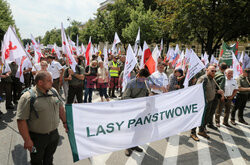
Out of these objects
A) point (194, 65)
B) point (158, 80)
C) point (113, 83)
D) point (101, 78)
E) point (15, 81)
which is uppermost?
point (194, 65)

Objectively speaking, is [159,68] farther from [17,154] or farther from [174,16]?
[174,16]

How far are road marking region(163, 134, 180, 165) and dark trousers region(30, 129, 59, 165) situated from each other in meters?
2.29

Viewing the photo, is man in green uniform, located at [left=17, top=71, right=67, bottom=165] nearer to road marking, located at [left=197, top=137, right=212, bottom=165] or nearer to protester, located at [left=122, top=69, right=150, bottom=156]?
protester, located at [left=122, top=69, right=150, bottom=156]

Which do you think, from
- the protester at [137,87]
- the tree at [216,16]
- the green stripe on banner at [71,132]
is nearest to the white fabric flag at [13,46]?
the green stripe on banner at [71,132]

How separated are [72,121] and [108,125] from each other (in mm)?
632

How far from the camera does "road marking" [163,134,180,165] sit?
390 cm

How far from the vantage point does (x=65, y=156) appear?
3953mm

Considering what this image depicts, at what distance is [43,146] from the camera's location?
2.64 meters

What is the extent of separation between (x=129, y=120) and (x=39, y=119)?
156 cm

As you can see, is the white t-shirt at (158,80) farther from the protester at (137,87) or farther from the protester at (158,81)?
the protester at (137,87)

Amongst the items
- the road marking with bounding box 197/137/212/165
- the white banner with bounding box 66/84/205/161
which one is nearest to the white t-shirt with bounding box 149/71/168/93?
the white banner with bounding box 66/84/205/161

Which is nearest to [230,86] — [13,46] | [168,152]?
[168,152]

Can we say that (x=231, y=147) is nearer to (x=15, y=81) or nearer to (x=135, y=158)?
(x=135, y=158)

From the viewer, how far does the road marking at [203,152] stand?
395cm
